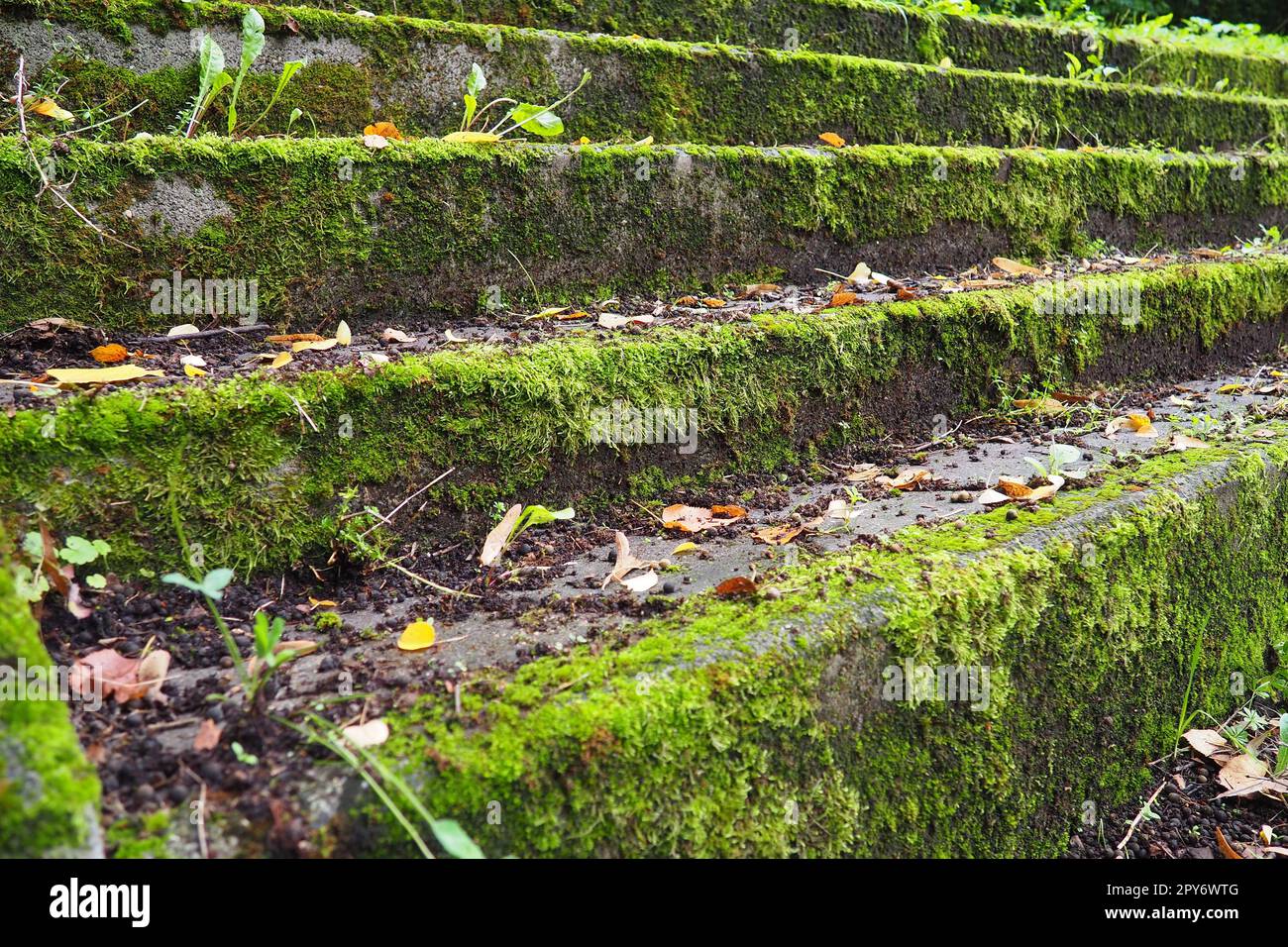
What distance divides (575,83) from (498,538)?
74.6 inches

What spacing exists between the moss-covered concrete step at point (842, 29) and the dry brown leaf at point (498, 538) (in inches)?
67.7

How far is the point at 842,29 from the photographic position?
13.9ft

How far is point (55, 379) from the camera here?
1.81m

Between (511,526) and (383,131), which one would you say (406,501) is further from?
(383,131)

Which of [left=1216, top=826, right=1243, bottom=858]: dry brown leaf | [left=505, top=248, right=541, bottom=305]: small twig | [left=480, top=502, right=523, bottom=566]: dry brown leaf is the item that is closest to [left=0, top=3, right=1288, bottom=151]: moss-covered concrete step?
[left=505, top=248, right=541, bottom=305]: small twig

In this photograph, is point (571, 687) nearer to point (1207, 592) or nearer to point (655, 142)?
point (1207, 592)

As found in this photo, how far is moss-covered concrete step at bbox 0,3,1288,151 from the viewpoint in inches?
97.7

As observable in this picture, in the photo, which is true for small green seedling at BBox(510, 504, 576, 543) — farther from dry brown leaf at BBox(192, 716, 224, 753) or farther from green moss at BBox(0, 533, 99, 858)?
green moss at BBox(0, 533, 99, 858)

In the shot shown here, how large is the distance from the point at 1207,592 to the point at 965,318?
107cm

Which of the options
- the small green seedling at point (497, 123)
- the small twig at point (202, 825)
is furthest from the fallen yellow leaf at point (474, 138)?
the small twig at point (202, 825)

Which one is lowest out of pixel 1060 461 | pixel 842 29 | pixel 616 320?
pixel 1060 461

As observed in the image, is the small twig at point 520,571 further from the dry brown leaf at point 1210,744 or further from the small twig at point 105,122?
the dry brown leaf at point 1210,744

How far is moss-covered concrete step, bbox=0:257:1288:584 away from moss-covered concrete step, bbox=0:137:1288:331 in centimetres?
46

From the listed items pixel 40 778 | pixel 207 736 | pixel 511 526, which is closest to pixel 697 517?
pixel 511 526
